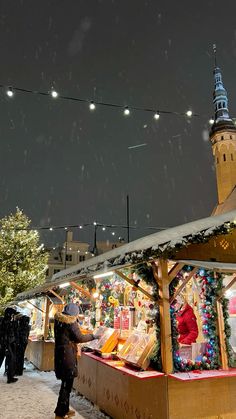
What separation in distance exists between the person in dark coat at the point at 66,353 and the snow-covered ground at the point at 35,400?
1.35ft

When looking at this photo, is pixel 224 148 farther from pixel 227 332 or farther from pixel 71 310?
pixel 71 310

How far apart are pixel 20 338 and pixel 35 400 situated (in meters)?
3.94

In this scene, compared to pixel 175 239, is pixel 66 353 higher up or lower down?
lower down

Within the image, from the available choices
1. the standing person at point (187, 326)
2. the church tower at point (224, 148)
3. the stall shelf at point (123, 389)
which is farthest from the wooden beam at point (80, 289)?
the church tower at point (224, 148)

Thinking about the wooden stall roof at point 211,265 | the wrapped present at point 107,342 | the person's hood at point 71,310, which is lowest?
the wrapped present at point 107,342

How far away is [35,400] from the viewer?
744 cm

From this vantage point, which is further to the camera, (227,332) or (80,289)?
(80,289)

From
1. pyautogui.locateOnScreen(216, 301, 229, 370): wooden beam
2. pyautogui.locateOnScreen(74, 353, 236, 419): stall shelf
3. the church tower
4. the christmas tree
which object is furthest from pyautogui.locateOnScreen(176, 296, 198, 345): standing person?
the church tower

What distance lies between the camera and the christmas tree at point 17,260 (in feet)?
71.8

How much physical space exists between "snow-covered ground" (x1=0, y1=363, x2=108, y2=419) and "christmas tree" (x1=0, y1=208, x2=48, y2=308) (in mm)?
12407

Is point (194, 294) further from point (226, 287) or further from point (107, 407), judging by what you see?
point (107, 407)

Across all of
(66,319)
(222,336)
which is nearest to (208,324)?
(222,336)

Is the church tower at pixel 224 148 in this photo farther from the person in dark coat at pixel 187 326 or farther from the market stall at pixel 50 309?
the person in dark coat at pixel 187 326

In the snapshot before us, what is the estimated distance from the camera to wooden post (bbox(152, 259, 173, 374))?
516 centimetres
